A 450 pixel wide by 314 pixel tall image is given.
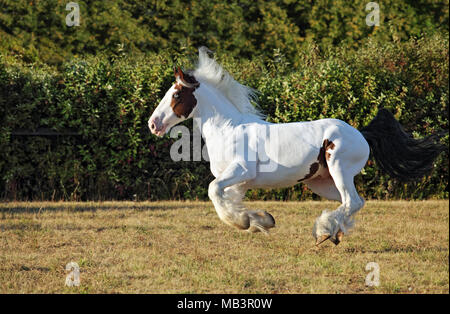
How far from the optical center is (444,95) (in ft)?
30.1

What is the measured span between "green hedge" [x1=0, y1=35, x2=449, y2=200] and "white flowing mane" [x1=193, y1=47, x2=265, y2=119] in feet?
10.7

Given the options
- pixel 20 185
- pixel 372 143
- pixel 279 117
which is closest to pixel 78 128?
pixel 20 185

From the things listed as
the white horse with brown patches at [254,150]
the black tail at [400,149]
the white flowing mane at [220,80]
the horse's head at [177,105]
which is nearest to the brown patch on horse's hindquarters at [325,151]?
the white horse with brown patches at [254,150]

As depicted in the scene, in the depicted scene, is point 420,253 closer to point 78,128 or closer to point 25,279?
point 25,279

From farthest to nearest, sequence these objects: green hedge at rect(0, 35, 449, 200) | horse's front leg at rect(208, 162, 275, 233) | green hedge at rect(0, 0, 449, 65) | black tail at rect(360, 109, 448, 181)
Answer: green hedge at rect(0, 0, 449, 65) < green hedge at rect(0, 35, 449, 200) < black tail at rect(360, 109, 448, 181) < horse's front leg at rect(208, 162, 275, 233)

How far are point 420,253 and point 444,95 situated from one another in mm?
4349

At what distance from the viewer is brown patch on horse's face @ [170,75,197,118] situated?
5.37 m

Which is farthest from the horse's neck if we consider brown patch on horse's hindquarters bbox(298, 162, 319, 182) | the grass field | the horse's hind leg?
the grass field

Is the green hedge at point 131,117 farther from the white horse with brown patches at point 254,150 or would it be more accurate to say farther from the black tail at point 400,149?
the white horse with brown patches at point 254,150

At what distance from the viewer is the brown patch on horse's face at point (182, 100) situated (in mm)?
5367

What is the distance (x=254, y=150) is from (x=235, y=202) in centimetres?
51

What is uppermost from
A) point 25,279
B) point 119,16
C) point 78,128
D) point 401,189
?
point 119,16

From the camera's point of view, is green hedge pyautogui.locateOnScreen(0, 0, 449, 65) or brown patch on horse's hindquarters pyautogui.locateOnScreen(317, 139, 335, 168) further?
green hedge pyautogui.locateOnScreen(0, 0, 449, 65)

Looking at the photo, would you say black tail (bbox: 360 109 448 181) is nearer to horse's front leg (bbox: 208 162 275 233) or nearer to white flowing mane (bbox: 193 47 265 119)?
white flowing mane (bbox: 193 47 265 119)
